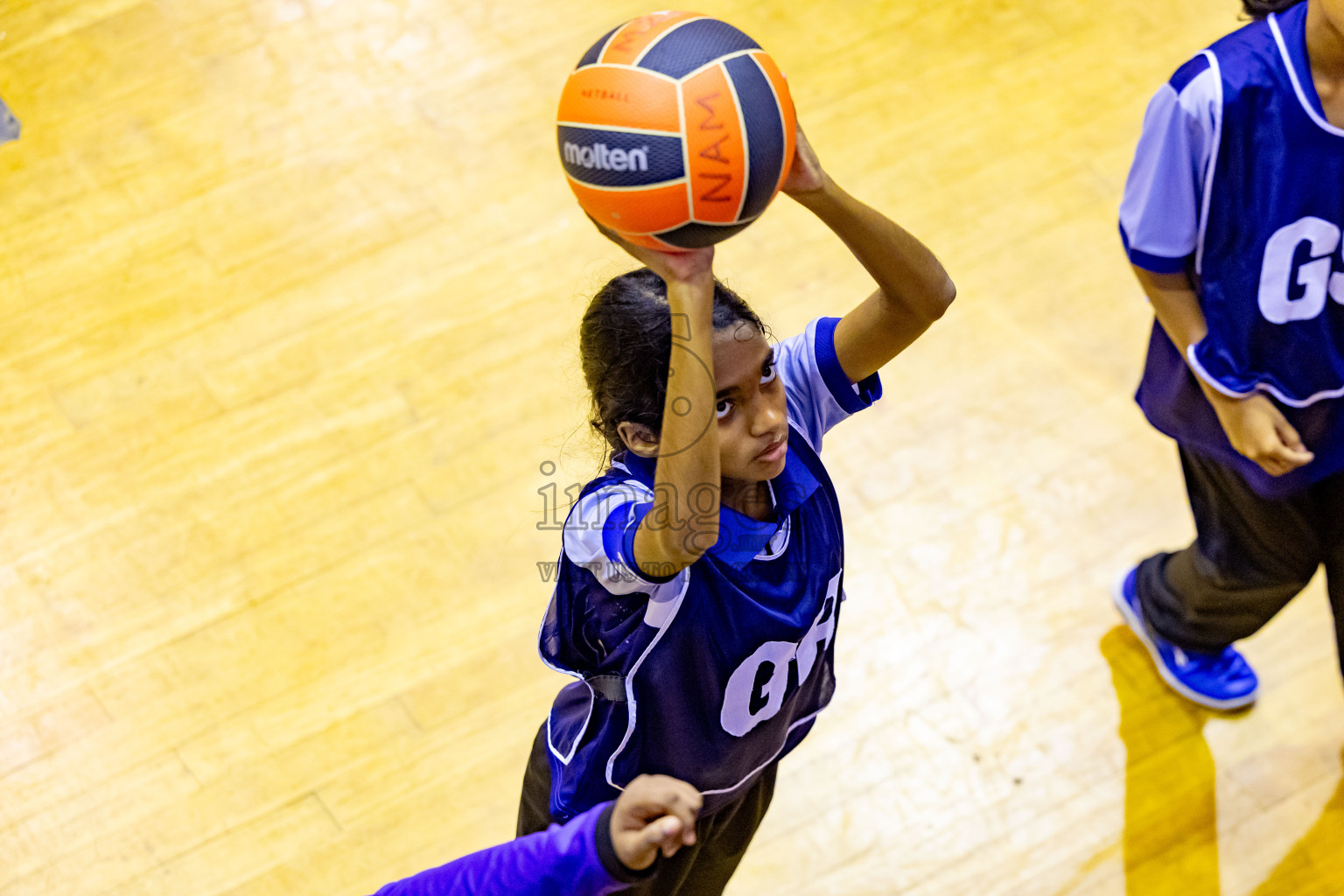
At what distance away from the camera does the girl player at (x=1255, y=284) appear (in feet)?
5.27

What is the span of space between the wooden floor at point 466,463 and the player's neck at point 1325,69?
1150 millimetres

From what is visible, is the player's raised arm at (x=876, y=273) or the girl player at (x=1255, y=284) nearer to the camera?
the player's raised arm at (x=876, y=273)

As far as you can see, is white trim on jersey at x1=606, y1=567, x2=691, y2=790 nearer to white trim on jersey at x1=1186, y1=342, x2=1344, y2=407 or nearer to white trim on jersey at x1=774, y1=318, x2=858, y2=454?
white trim on jersey at x1=774, y1=318, x2=858, y2=454

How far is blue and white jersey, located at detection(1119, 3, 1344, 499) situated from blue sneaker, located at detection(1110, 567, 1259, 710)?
61cm

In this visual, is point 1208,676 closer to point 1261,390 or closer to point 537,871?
point 1261,390

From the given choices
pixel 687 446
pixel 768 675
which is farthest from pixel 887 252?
pixel 768 675

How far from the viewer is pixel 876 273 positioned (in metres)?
1.41

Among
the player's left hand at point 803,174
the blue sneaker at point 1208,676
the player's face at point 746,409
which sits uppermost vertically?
the player's left hand at point 803,174

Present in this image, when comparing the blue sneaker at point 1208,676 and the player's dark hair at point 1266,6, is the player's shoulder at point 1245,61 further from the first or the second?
the blue sneaker at point 1208,676

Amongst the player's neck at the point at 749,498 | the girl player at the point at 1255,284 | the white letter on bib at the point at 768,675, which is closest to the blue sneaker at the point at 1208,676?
the girl player at the point at 1255,284

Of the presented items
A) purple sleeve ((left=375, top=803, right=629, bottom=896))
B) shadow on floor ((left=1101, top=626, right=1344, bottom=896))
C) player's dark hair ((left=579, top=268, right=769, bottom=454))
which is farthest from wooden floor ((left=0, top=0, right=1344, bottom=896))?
purple sleeve ((left=375, top=803, right=629, bottom=896))

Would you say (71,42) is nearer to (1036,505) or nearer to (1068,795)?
(1036,505)

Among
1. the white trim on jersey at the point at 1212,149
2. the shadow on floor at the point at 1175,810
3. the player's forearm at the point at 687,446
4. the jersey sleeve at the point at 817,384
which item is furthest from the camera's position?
the shadow on floor at the point at 1175,810

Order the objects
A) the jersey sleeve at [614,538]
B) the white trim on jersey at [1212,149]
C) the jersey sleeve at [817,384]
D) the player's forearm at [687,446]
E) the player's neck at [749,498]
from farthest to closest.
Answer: the white trim on jersey at [1212,149], the jersey sleeve at [817,384], the player's neck at [749,498], the jersey sleeve at [614,538], the player's forearm at [687,446]
